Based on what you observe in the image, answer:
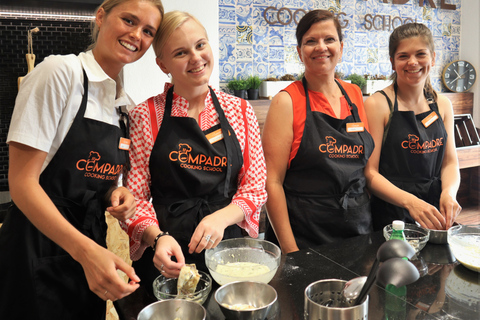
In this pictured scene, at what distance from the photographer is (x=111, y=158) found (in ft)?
4.75

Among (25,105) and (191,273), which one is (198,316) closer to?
(191,273)

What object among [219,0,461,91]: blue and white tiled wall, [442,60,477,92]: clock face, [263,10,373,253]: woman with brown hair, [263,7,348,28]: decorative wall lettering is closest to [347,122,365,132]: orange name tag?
[263,10,373,253]: woman with brown hair

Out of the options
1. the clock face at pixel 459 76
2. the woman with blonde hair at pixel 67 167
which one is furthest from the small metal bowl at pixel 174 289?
the clock face at pixel 459 76

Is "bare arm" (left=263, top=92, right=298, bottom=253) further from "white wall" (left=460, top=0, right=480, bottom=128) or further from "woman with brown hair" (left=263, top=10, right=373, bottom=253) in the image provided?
"white wall" (left=460, top=0, right=480, bottom=128)

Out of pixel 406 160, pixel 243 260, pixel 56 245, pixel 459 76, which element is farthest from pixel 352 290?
A: pixel 459 76

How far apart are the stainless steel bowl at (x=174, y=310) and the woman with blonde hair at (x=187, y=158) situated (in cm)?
45

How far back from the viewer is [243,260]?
1326 mm

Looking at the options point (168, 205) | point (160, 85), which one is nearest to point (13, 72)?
point (160, 85)

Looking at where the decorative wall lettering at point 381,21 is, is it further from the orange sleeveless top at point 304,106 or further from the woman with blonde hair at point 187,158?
the woman with blonde hair at point 187,158

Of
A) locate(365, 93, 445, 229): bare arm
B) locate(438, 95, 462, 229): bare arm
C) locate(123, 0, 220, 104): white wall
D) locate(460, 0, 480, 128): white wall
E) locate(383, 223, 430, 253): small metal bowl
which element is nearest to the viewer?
locate(383, 223, 430, 253): small metal bowl

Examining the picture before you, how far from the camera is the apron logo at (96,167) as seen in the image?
1.39m

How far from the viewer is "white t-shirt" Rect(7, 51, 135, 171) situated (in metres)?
1.21

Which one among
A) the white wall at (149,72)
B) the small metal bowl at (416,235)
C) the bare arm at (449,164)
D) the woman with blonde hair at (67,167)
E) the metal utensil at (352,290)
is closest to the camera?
the metal utensil at (352,290)

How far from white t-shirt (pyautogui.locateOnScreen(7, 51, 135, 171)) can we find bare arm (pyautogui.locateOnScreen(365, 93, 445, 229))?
122 cm
